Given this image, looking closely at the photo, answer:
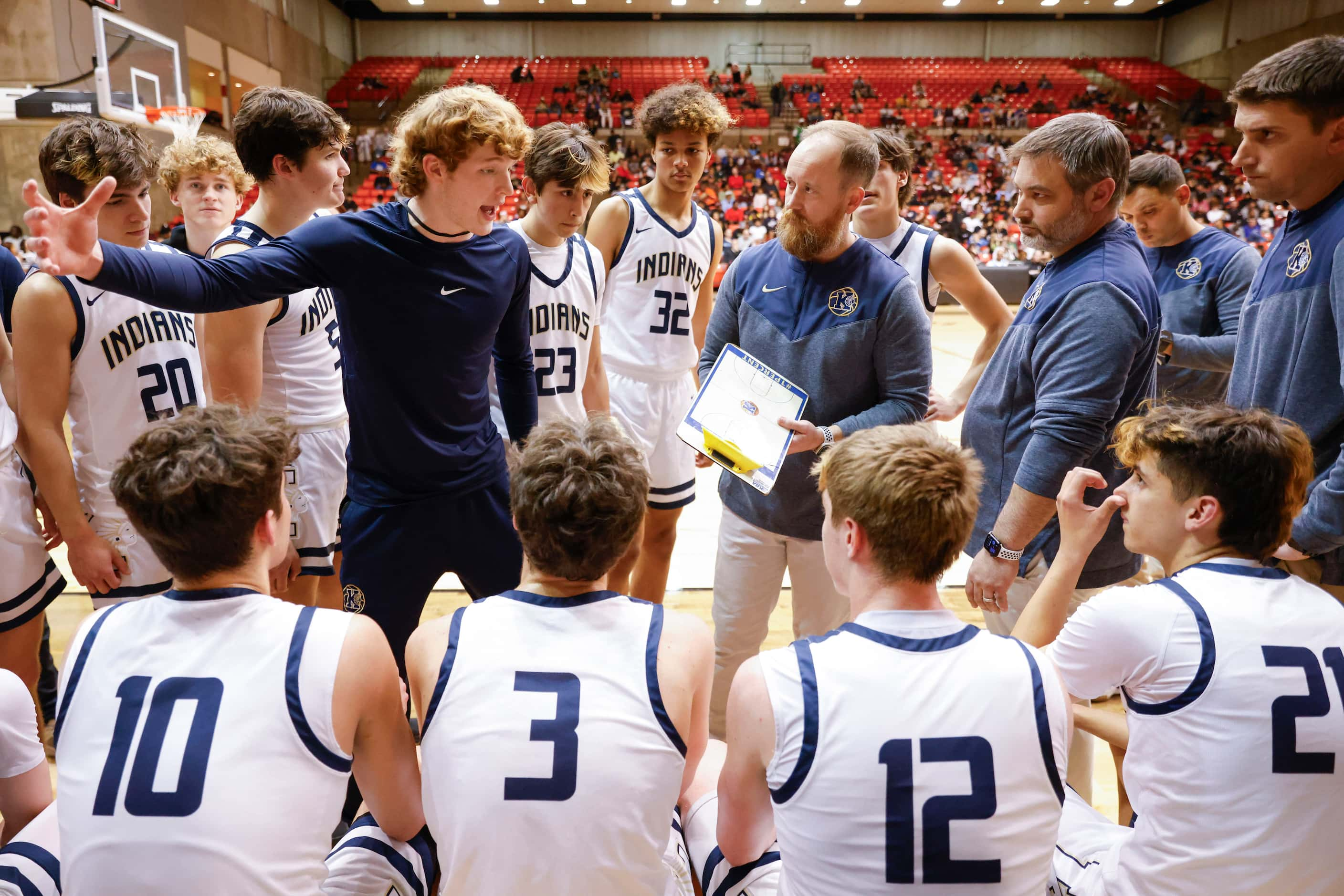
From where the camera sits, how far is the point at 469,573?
2.51 meters

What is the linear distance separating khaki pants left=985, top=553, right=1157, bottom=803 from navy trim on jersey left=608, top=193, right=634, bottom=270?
7.48 feet

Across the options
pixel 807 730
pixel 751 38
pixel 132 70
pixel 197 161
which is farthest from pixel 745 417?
pixel 751 38

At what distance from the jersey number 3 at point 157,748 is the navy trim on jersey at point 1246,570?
1777mm

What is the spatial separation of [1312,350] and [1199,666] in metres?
1.13

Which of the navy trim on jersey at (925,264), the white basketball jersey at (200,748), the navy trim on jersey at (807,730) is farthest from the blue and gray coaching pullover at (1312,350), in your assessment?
the white basketball jersey at (200,748)

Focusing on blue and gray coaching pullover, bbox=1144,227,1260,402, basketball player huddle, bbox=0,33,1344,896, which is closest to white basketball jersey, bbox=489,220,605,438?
basketball player huddle, bbox=0,33,1344,896

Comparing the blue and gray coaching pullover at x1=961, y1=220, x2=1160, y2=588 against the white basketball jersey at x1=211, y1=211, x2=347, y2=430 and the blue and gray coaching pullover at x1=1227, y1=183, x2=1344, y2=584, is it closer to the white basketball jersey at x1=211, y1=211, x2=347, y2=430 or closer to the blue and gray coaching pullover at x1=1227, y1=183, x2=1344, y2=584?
the blue and gray coaching pullover at x1=1227, y1=183, x2=1344, y2=584

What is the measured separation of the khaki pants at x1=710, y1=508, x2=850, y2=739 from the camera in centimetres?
284

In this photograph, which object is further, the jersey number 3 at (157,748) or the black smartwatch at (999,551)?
the black smartwatch at (999,551)

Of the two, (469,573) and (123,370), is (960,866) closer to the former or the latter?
(469,573)

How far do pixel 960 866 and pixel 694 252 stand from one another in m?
3.08

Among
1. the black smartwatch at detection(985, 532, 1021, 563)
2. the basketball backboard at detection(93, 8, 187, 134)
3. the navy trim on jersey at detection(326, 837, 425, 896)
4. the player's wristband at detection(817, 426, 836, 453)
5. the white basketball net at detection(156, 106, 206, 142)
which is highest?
the basketball backboard at detection(93, 8, 187, 134)

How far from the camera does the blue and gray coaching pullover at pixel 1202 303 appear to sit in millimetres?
3574

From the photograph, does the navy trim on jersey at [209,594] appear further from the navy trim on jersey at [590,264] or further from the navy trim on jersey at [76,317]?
the navy trim on jersey at [590,264]
